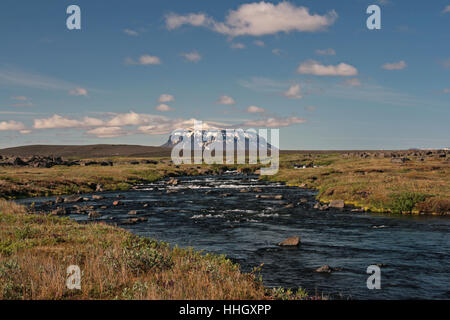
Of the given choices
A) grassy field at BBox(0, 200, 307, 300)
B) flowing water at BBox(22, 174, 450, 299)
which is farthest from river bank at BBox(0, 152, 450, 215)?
grassy field at BBox(0, 200, 307, 300)

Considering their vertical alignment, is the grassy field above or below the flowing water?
above

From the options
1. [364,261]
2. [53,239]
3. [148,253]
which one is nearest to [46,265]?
[148,253]

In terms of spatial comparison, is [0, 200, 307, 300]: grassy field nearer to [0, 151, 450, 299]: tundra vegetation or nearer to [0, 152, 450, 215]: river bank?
[0, 151, 450, 299]: tundra vegetation

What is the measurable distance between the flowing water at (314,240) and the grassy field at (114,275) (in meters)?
4.43

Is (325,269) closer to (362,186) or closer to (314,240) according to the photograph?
(314,240)

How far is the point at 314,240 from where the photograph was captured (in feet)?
86.2

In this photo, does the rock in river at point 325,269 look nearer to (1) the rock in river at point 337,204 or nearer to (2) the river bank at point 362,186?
(2) the river bank at point 362,186

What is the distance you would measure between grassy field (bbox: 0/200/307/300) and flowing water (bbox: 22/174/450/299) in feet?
14.5

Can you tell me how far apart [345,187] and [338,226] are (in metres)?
17.4

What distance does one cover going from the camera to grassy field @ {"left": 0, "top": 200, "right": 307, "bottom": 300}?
1078 cm

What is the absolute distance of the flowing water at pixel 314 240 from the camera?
57.4 feet

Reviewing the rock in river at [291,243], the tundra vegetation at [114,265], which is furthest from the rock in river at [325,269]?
the rock in river at [291,243]
